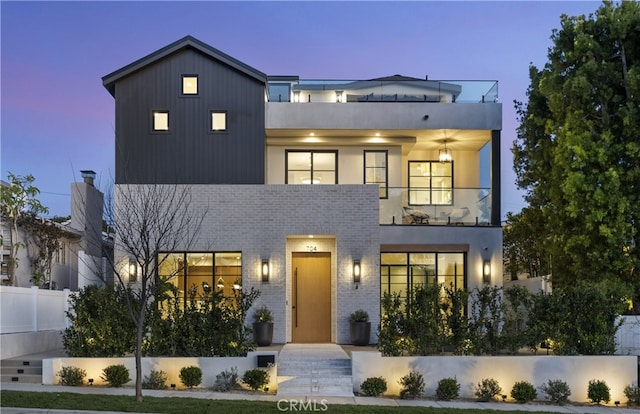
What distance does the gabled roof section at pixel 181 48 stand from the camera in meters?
21.4

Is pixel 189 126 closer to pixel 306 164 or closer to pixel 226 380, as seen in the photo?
pixel 306 164

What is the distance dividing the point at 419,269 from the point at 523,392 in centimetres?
753

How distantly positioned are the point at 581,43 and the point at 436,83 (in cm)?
461

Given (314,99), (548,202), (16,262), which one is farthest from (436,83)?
(16,262)

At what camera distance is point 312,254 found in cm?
2012

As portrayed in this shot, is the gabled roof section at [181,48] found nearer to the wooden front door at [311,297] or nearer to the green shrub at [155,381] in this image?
the wooden front door at [311,297]

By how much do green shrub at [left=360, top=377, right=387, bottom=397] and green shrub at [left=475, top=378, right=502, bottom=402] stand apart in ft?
6.79

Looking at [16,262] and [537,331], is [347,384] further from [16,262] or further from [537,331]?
[16,262]

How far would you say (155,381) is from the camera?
14.9 m

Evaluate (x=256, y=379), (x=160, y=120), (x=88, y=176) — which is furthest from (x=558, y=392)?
(x=88, y=176)

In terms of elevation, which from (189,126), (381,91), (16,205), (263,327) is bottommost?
(263,327)

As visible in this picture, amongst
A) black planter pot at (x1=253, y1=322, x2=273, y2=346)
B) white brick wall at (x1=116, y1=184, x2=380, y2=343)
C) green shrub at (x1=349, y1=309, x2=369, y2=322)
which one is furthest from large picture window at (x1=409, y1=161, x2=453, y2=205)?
black planter pot at (x1=253, y1=322, x2=273, y2=346)

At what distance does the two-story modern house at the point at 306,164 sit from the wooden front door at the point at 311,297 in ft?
0.10

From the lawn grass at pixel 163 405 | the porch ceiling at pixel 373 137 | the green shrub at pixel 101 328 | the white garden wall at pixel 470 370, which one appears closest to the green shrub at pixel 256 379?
the lawn grass at pixel 163 405
